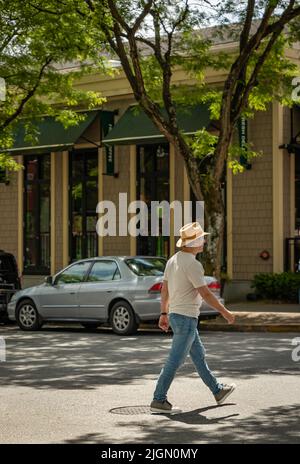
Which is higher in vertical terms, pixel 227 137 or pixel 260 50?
pixel 260 50

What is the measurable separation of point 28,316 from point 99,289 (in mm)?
2132

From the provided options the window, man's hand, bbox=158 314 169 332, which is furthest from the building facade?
man's hand, bbox=158 314 169 332

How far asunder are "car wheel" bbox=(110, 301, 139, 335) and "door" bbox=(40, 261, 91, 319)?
3.47 feet

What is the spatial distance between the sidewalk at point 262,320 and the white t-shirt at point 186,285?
8755 millimetres

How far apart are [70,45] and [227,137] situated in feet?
14.5

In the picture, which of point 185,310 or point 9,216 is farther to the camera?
point 9,216

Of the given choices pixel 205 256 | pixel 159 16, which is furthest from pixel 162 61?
pixel 205 256

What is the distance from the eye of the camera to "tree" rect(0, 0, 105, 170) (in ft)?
67.7

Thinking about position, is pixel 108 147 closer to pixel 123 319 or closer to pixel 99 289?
pixel 99 289

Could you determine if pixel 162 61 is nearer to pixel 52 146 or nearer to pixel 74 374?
pixel 52 146

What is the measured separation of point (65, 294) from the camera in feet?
60.2

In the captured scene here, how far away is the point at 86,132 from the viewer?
28.7m

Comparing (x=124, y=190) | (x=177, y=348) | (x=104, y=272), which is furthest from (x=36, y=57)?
(x=177, y=348)

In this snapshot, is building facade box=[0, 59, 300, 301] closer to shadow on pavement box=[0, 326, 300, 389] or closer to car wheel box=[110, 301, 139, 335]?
shadow on pavement box=[0, 326, 300, 389]
